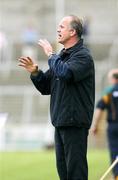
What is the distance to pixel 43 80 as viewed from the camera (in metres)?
9.95

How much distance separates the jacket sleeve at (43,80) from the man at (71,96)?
103mm

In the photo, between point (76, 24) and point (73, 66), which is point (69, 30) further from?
point (73, 66)

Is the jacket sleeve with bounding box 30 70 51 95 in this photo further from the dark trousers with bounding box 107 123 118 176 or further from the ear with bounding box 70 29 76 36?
the dark trousers with bounding box 107 123 118 176

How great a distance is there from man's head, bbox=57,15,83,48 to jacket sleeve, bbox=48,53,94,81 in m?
0.23

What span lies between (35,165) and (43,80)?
9.76 m

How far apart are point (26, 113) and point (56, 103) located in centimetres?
1861

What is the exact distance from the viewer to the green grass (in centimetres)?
1656

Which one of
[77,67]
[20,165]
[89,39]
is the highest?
[89,39]

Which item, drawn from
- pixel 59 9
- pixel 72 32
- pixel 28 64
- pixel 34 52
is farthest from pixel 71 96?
pixel 59 9

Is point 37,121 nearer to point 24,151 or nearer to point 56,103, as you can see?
point 24,151

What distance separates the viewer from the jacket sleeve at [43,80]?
32.6 feet

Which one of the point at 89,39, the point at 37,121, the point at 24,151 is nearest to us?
the point at 24,151

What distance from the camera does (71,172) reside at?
9.67m

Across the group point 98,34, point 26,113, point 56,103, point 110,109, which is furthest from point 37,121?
point 56,103
